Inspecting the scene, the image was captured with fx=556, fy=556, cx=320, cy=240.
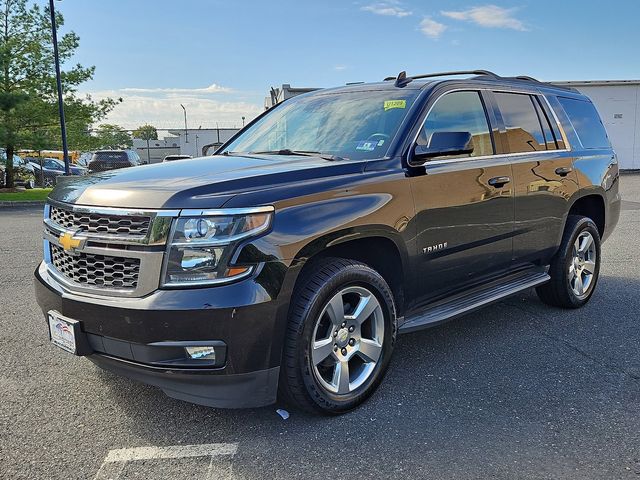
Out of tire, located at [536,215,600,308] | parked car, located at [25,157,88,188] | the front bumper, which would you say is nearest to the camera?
the front bumper

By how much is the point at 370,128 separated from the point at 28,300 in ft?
12.7

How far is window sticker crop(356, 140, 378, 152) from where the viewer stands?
11.9 feet

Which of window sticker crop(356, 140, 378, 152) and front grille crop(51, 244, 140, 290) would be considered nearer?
front grille crop(51, 244, 140, 290)

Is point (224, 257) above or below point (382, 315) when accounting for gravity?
above

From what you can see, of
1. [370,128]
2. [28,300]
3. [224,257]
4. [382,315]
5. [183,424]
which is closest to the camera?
[224,257]

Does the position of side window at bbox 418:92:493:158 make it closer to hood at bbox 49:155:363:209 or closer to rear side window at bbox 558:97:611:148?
hood at bbox 49:155:363:209

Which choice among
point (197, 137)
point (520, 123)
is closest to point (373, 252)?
point (520, 123)

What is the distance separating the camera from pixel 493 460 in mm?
2691

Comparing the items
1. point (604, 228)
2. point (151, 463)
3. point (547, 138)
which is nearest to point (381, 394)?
point (151, 463)

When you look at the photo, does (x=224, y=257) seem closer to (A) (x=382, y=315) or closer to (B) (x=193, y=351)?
(B) (x=193, y=351)

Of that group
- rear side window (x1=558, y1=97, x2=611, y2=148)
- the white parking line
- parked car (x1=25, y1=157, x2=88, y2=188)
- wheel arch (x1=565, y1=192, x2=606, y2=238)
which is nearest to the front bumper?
the white parking line

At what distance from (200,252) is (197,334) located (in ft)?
1.26

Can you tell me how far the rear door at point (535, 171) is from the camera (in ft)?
14.3

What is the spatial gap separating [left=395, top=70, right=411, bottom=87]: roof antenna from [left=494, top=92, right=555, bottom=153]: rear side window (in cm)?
73
